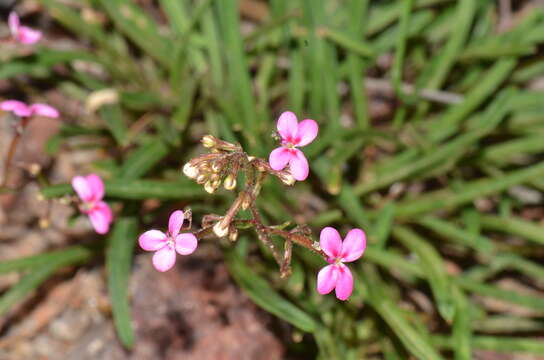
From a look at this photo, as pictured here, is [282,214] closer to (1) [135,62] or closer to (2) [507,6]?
(1) [135,62]

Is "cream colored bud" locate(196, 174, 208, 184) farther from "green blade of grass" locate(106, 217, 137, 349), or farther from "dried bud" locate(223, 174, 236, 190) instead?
"green blade of grass" locate(106, 217, 137, 349)

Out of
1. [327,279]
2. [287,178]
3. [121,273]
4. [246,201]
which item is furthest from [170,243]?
[121,273]

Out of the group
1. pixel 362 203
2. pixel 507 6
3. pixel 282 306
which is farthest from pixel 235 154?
pixel 507 6

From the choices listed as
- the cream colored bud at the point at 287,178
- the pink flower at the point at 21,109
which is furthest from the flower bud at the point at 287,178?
the pink flower at the point at 21,109

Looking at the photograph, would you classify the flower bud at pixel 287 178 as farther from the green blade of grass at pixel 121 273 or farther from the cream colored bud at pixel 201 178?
the green blade of grass at pixel 121 273

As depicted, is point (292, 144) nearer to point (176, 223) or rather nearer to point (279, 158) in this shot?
point (279, 158)

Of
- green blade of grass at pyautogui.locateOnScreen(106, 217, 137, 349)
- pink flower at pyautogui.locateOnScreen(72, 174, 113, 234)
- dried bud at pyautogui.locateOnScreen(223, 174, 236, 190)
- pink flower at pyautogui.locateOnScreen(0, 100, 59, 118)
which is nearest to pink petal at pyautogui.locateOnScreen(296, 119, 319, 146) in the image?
dried bud at pyautogui.locateOnScreen(223, 174, 236, 190)
